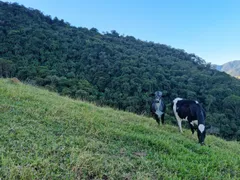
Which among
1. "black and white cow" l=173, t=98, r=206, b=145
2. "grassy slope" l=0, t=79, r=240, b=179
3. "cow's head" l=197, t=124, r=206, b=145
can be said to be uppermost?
"black and white cow" l=173, t=98, r=206, b=145

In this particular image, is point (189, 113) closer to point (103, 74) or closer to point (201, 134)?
point (201, 134)

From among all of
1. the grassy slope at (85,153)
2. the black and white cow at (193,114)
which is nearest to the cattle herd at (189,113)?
the black and white cow at (193,114)

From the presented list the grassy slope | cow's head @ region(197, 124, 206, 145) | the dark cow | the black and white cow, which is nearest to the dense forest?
the dark cow

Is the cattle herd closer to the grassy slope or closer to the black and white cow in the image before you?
the black and white cow

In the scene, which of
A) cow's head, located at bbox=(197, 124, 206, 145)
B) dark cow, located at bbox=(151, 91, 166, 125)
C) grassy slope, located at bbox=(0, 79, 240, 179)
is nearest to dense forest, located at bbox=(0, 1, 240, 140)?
dark cow, located at bbox=(151, 91, 166, 125)

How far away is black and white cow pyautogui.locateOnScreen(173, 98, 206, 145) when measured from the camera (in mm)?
6204

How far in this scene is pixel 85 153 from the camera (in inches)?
142

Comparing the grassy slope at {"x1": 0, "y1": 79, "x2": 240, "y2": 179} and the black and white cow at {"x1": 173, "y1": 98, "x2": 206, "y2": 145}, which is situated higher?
the black and white cow at {"x1": 173, "y1": 98, "x2": 206, "y2": 145}

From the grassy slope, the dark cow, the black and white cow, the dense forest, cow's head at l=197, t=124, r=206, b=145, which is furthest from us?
the dense forest

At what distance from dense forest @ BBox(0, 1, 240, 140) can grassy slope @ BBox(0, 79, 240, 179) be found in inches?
730

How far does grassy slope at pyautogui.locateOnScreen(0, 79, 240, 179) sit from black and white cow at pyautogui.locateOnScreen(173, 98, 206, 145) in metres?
0.85

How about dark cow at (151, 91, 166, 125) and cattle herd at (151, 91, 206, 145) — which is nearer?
cattle herd at (151, 91, 206, 145)

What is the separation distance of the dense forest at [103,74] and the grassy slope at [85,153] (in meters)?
18.5

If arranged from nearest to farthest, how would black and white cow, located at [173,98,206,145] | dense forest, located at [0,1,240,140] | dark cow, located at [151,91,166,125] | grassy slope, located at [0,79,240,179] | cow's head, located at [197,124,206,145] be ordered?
1. grassy slope, located at [0,79,240,179]
2. cow's head, located at [197,124,206,145]
3. black and white cow, located at [173,98,206,145]
4. dark cow, located at [151,91,166,125]
5. dense forest, located at [0,1,240,140]
